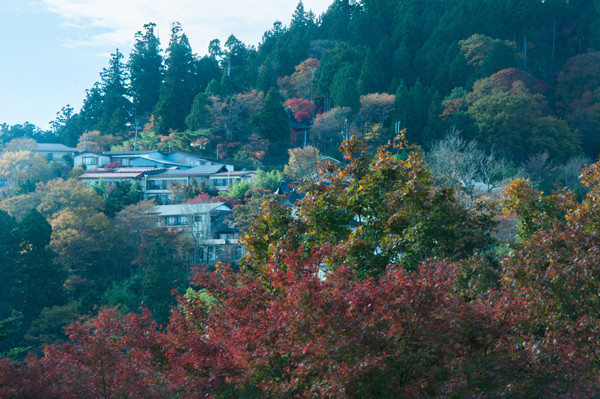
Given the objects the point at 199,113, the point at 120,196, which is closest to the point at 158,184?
the point at 120,196

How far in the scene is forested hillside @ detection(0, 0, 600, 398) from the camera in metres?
5.81

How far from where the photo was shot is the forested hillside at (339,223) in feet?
19.1

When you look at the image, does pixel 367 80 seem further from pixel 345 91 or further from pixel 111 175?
pixel 111 175

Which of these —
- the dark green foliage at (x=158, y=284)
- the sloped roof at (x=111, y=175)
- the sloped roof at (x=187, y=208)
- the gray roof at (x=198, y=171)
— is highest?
the gray roof at (x=198, y=171)

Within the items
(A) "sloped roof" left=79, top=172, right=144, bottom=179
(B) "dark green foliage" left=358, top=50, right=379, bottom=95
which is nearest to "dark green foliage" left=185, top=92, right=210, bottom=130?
(A) "sloped roof" left=79, top=172, right=144, bottom=179

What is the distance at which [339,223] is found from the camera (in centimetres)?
973

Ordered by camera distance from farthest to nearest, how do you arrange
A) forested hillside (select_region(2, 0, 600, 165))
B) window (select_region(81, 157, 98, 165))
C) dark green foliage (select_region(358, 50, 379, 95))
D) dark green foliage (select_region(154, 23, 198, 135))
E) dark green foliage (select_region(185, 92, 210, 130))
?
dark green foliage (select_region(154, 23, 198, 135))
window (select_region(81, 157, 98, 165))
dark green foliage (select_region(358, 50, 379, 95))
dark green foliage (select_region(185, 92, 210, 130))
forested hillside (select_region(2, 0, 600, 165))

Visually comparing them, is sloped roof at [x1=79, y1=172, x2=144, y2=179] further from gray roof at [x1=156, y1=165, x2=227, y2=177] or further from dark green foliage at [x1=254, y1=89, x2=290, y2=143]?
dark green foliage at [x1=254, y1=89, x2=290, y2=143]

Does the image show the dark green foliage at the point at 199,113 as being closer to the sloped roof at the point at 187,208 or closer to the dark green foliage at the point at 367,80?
the sloped roof at the point at 187,208

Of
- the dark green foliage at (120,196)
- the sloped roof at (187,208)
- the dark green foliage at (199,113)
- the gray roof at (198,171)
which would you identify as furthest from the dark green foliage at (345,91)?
the dark green foliage at (120,196)

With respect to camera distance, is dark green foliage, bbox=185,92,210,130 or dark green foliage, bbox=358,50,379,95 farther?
dark green foliage, bbox=358,50,379,95

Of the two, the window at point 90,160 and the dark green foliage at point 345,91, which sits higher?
the dark green foliage at point 345,91

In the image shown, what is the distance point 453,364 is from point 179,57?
52.2 metres

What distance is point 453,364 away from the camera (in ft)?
18.1
